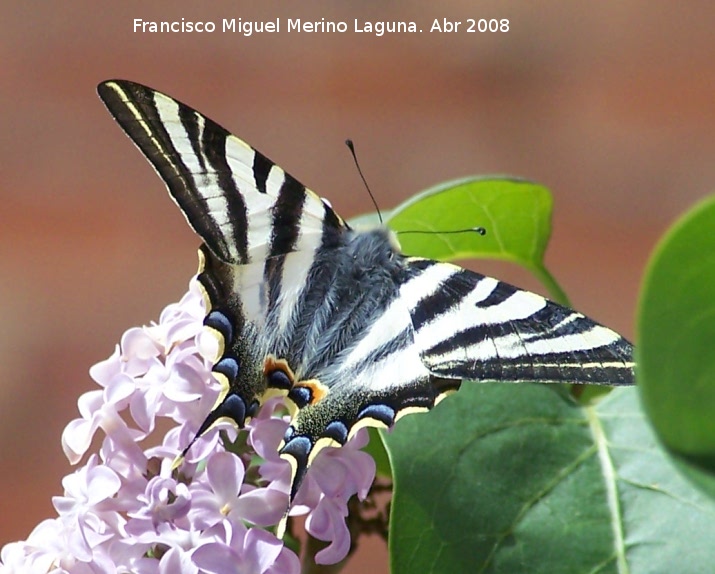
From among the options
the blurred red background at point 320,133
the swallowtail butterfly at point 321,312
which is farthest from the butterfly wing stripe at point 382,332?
the blurred red background at point 320,133

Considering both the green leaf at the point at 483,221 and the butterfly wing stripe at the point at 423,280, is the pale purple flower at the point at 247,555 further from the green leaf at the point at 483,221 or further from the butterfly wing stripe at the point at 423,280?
the green leaf at the point at 483,221

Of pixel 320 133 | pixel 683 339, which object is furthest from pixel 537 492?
pixel 320 133

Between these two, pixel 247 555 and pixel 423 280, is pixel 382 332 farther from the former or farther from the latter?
pixel 247 555

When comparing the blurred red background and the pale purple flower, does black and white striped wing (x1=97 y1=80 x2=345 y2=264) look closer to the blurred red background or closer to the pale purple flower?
the pale purple flower

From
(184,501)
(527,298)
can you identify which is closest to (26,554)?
(184,501)

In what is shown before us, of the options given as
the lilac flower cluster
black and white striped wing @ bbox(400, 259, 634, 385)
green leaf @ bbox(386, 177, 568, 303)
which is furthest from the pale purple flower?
green leaf @ bbox(386, 177, 568, 303)

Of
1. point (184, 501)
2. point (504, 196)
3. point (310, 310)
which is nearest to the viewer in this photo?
point (184, 501)

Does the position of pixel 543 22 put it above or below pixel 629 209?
above

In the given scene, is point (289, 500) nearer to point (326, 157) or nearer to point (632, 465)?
point (632, 465)
